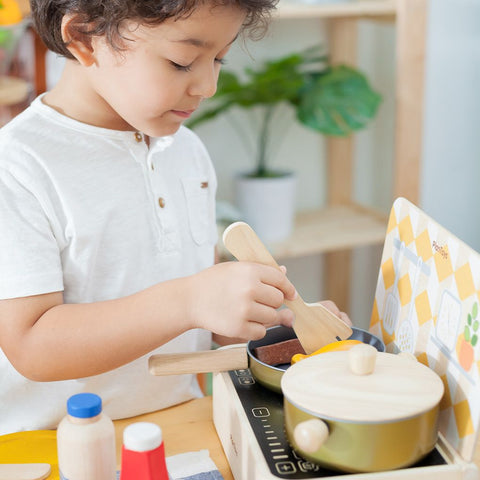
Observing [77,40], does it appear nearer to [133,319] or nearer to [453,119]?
[133,319]

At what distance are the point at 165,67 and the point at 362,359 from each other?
1.29 feet

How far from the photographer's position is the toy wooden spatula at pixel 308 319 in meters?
0.74

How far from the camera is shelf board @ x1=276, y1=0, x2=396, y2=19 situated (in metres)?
1.80

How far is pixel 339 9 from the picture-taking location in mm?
1877

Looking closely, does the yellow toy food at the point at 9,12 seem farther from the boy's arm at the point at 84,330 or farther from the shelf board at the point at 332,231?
the shelf board at the point at 332,231

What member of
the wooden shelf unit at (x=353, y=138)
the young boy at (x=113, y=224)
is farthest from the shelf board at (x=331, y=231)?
the young boy at (x=113, y=224)

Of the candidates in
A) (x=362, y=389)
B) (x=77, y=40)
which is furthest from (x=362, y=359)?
(x=77, y=40)

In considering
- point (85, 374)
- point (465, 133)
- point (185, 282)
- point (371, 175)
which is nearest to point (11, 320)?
point (85, 374)

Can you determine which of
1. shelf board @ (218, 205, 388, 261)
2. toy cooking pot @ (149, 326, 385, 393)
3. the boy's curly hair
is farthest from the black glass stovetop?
shelf board @ (218, 205, 388, 261)

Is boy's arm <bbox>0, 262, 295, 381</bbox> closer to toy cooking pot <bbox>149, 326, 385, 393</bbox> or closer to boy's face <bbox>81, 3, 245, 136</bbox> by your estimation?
toy cooking pot <bbox>149, 326, 385, 393</bbox>

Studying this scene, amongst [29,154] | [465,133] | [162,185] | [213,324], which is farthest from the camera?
[465,133]

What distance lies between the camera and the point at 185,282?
75 centimetres

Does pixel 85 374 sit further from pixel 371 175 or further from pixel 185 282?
pixel 371 175

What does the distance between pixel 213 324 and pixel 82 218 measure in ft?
0.83
